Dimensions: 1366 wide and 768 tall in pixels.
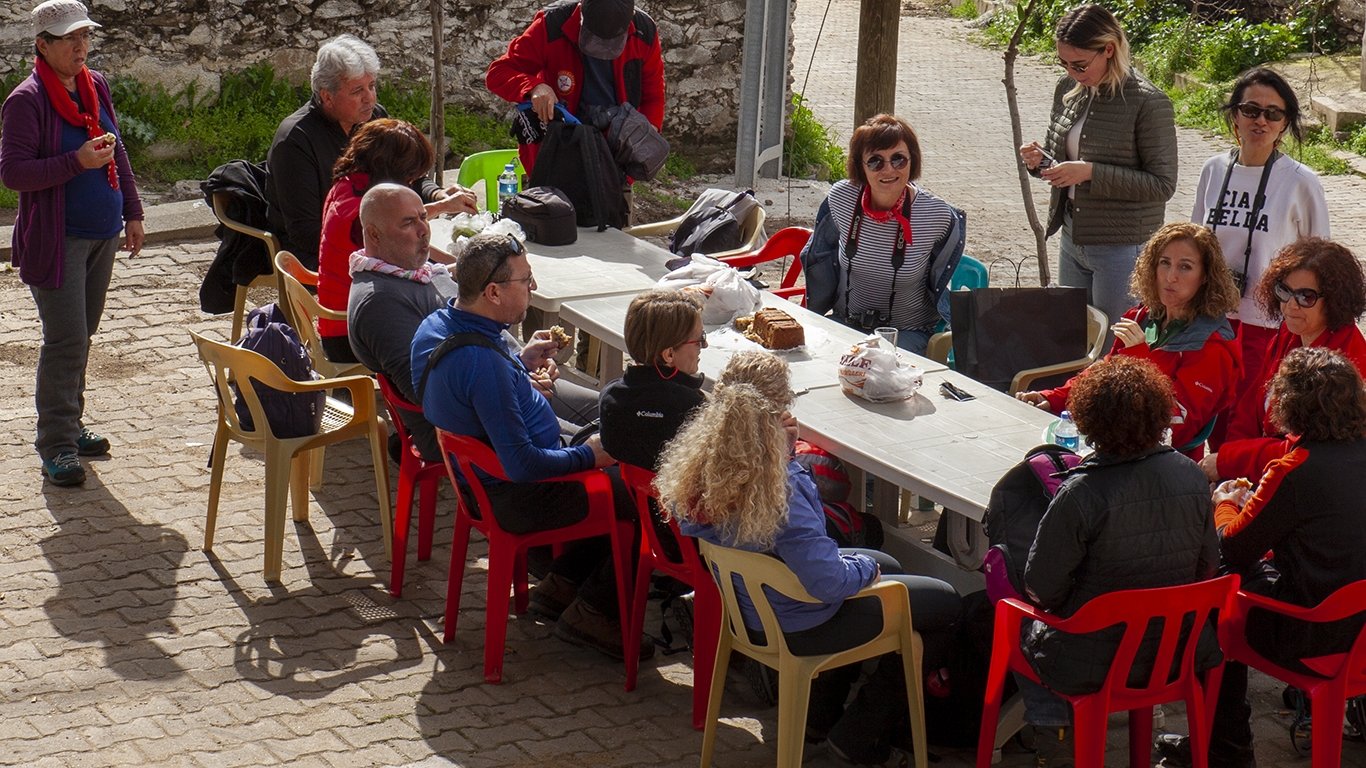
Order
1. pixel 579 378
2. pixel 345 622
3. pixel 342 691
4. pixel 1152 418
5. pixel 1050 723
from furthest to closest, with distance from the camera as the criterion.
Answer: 1. pixel 579 378
2. pixel 345 622
3. pixel 342 691
4. pixel 1050 723
5. pixel 1152 418

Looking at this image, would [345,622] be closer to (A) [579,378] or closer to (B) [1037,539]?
(A) [579,378]

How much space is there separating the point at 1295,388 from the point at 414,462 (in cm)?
301

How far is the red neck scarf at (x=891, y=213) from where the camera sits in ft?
19.0

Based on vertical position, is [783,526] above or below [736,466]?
below

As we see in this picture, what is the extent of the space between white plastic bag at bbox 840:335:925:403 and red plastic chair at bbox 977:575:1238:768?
1.05 m

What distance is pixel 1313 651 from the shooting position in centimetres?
373

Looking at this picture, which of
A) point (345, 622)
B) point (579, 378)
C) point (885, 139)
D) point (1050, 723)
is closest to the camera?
point (1050, 723)

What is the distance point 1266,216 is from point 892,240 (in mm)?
1439

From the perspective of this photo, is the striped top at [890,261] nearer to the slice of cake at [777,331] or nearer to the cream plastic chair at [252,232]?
the slice of cake at [777,331]

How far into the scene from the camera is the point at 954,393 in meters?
4.79

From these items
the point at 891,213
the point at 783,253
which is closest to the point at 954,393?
the point at 891,213

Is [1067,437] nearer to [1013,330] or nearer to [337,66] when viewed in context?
[1013,330]

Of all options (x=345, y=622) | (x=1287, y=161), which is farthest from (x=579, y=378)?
(x=1287, y=161)

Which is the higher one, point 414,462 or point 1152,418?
point 1152,418
